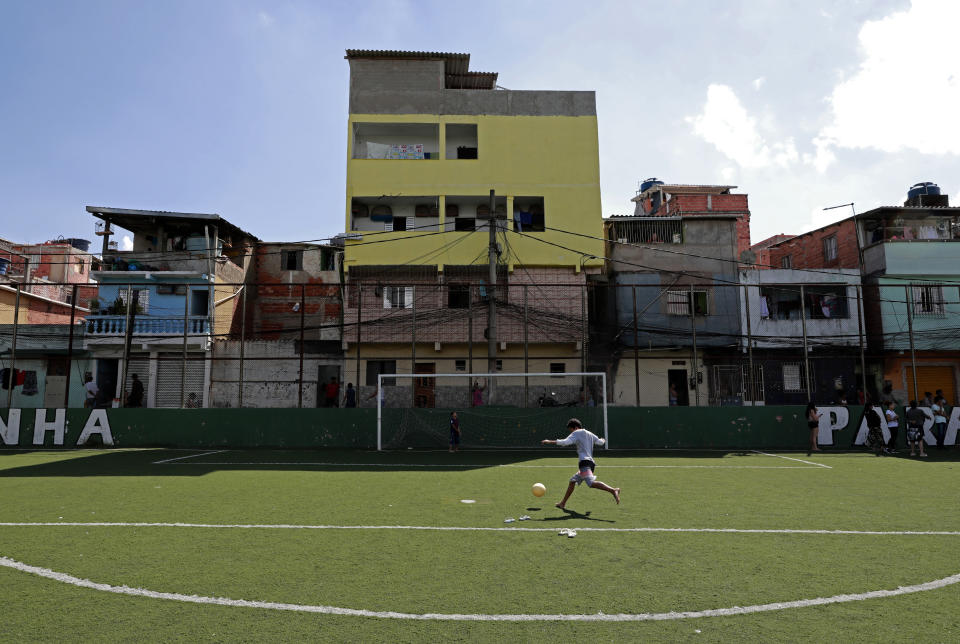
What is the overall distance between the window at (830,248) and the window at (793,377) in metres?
9.05

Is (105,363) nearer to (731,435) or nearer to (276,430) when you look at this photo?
(276,430)

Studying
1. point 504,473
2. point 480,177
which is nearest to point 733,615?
point 504,473

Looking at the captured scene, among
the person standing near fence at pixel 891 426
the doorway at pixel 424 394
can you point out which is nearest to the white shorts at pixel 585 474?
the person standing near fence at pixel 891 426

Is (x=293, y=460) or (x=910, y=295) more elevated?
(x=910, y=295)

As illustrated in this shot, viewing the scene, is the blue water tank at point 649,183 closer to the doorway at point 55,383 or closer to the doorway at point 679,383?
the doorway at point 679,383

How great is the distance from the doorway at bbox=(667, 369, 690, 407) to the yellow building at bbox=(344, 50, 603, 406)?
17.0ft

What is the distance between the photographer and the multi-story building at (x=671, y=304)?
32.0 m

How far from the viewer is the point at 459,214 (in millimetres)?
34750

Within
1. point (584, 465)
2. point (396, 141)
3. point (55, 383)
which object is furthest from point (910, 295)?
point (55, 383)

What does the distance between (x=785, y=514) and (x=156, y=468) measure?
50.9 ft

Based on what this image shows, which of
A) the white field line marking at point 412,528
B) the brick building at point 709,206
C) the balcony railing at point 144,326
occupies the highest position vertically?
the brick building at point 709,206

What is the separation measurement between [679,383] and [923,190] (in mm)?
21621

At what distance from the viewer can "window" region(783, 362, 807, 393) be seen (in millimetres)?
32469

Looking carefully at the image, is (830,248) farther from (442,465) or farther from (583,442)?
(583,442)
